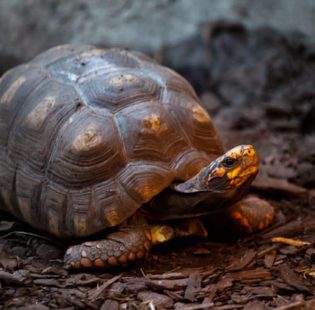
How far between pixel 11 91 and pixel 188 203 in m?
1.68

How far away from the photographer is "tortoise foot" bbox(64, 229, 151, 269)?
147 inches

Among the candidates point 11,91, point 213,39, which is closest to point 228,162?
point 11,91

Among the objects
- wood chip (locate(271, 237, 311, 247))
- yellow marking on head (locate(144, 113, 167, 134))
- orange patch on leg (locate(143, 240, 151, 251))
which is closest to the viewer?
orange patch on leg (locate(143, 240, 151, 251))

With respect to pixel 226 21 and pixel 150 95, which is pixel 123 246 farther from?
pixel 226 21

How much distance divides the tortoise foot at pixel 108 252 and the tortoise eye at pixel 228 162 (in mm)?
744

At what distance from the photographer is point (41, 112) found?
13.6ft

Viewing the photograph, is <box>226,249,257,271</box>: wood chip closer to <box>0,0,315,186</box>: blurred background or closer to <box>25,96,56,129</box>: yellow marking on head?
<box>25,96,56,129</box>: yellow marking on head

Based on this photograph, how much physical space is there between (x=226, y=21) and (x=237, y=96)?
1.24 meters

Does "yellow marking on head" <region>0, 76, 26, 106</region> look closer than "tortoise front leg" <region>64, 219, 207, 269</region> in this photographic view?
No

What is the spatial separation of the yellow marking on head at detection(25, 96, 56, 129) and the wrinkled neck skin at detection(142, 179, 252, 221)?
95cm

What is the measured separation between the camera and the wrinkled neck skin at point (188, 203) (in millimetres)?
3816

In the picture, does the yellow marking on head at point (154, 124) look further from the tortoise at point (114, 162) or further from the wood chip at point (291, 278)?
the wood chip at point (291, 278)

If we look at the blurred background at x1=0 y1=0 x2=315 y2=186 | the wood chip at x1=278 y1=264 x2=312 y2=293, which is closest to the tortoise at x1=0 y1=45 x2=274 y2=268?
the wood chip at x1=278 y1=264 x2=312 y2=293

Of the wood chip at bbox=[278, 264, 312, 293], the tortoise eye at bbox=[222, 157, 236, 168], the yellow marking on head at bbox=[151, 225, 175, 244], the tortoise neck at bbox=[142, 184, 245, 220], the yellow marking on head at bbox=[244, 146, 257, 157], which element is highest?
the yellow marking on head at bbox=[244, 146, 257, 157]
